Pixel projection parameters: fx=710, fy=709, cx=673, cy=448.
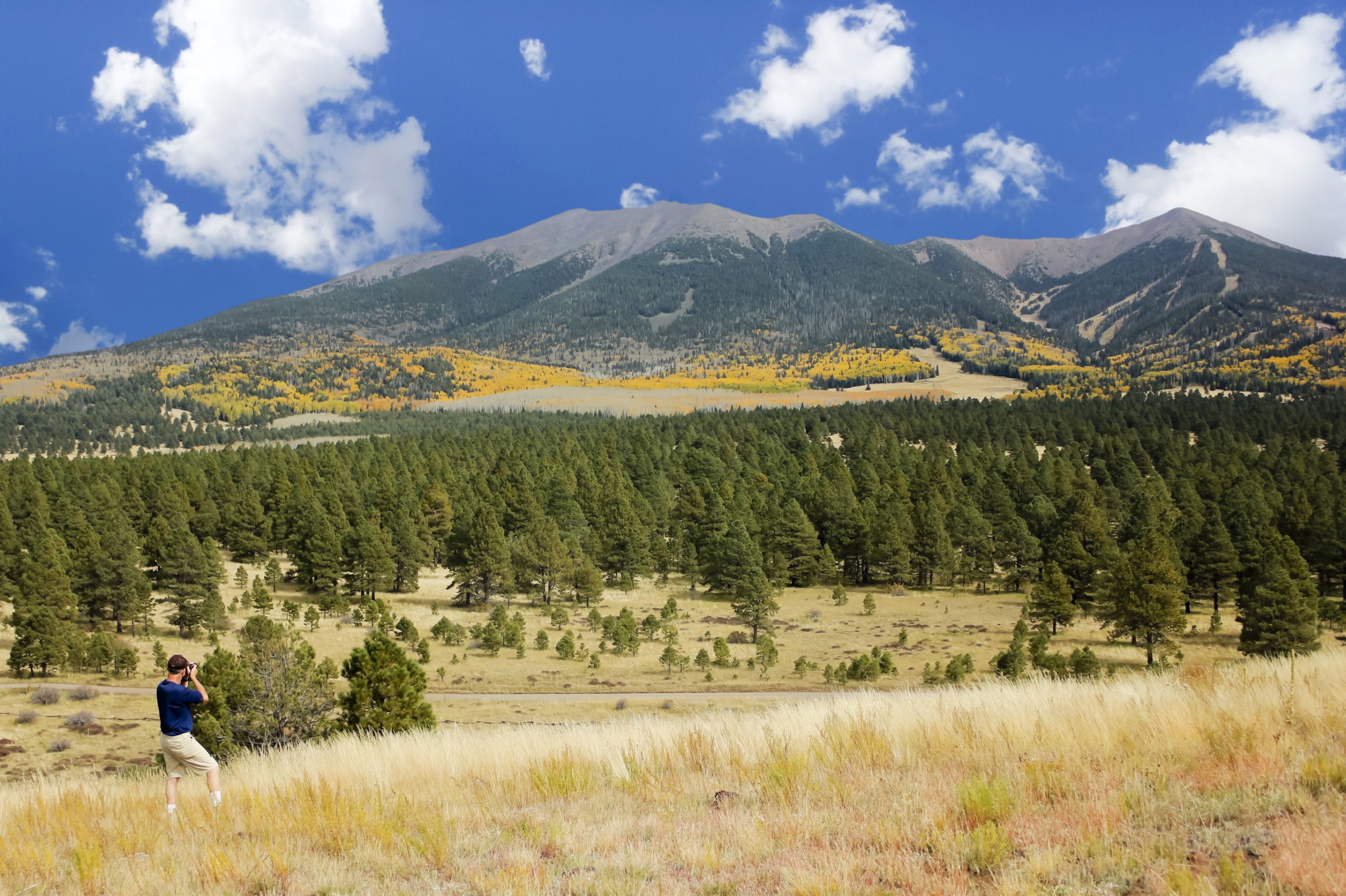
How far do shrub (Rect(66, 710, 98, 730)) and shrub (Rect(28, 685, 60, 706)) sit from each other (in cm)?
374

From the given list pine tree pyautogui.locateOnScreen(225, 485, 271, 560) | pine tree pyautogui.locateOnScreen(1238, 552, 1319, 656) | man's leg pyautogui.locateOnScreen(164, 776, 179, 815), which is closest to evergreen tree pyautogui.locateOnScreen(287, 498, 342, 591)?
pine tree pyautogui.locateOnScreen(225, 485, 271, 560)

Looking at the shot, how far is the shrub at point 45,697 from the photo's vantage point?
35062 mm

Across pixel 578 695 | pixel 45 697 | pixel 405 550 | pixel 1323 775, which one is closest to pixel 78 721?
pixel 45 697

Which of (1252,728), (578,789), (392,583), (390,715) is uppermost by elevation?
(1252,728)

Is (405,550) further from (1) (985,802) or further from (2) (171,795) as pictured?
(1) (985,802)

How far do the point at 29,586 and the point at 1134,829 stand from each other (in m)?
55.5

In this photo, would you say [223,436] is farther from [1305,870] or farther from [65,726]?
[1305,870]

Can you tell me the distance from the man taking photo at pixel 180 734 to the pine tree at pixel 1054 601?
166ft

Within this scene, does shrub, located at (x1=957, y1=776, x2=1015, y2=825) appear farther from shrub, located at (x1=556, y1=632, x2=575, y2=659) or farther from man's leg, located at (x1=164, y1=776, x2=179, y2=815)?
shrub, located at (x1=556, y1=632, x2=575, y2=659)

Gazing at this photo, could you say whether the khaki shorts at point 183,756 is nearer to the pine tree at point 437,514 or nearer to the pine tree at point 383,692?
the pine tree at point 383,692

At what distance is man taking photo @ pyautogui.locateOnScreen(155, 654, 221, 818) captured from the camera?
8.17 meters

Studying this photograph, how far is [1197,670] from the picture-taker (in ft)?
31.7

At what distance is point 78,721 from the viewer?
31906 mm

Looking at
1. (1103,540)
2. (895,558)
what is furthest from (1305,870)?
(895,558)
